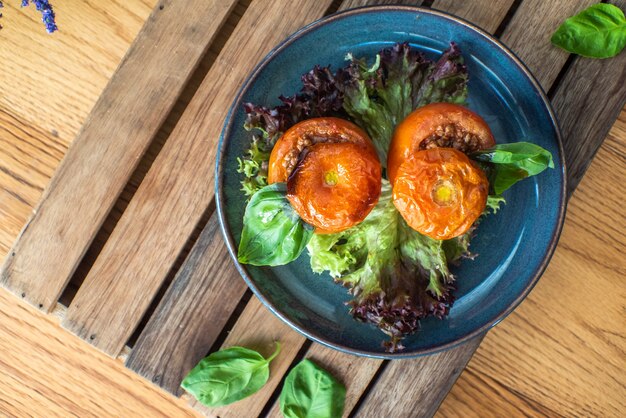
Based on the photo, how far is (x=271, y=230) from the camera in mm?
1059

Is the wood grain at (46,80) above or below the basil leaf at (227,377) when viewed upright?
above

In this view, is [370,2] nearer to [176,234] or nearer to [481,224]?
[481,224]

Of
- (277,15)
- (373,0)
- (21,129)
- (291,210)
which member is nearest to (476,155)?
(291,210)

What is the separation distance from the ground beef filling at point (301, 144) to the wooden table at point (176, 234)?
0.32 m

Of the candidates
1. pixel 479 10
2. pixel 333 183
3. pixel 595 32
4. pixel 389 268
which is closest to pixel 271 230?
pixel 333 183

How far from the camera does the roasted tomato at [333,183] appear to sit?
0.98 metres

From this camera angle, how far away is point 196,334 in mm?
1309

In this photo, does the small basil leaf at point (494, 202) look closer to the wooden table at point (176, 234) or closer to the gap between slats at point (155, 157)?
the wooden table at point (176, 234)

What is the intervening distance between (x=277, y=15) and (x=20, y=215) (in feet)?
2.60

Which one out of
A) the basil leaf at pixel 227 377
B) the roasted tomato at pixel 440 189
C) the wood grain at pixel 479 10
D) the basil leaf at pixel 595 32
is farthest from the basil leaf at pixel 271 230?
the basil leaf at pixel 595 32

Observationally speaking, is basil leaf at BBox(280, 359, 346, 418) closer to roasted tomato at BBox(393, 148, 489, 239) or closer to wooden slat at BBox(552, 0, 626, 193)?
roasted tomato at BBox(393, 148, 489, 239)

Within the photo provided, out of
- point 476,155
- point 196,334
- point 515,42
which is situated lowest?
point 196,334

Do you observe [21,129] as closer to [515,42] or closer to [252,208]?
[252,208]

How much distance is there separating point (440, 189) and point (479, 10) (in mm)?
513
